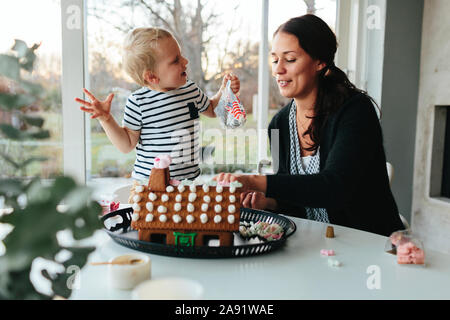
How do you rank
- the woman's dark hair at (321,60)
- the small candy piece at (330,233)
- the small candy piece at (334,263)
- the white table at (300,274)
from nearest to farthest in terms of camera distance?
the white table at (300,274)
the small candy piece at (334,263)
the small candy piece at (330,233)
the woman's dark hair at (321,60)

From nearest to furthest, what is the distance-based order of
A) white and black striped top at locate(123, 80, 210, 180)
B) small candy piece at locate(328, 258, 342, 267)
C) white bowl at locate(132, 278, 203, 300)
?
1. white bowl at locate(132, 278, 203, 300)
2. small candy piece at locate(328, 258, 342, 267)
3. white and black striped top at locate(123, 80, 210, 180)

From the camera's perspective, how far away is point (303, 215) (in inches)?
58.4

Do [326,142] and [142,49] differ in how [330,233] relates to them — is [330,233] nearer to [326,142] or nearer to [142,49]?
[326,142]

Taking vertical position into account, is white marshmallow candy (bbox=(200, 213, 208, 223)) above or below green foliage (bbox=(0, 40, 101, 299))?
below

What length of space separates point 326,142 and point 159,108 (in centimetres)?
76

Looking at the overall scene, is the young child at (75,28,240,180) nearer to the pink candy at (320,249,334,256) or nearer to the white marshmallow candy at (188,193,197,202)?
the white marshmallow candy at (188,193,197,202)

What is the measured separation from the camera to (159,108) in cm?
178

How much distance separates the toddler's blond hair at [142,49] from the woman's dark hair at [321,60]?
0.54 metres

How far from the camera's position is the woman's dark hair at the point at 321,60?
1.37 m

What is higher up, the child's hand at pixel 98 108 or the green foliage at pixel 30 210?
the child's hand at pixel 98 108

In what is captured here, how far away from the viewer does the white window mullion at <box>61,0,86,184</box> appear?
2.26m

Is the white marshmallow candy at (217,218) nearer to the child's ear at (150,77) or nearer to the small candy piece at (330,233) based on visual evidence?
the small candy piece at (330,233)

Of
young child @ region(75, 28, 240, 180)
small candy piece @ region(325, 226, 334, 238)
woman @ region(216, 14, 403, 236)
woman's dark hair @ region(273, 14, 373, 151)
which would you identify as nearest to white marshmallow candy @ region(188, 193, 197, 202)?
woman @ region(216, 14, 403, 236)

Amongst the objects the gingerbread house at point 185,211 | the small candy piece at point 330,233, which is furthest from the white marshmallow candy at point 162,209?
the small candy piece at point 330,233
